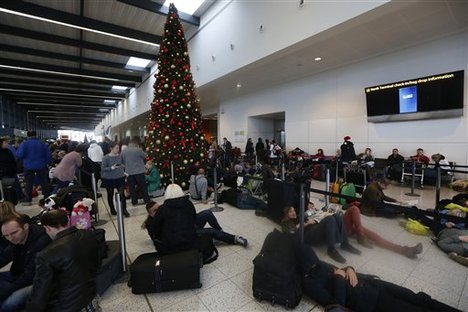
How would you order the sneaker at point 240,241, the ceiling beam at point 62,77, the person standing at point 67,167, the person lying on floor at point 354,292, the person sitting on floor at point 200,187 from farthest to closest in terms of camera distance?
1. the ceiling beam at point 62,77
2. the person sitting on floor at point 200,187
3. the person standing at point 67,167
4. the sneaker at point 240,241
5. the person lying on floor at point 354,292

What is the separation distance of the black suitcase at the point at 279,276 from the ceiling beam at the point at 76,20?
38.2 feet

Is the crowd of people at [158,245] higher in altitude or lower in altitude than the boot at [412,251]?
higher

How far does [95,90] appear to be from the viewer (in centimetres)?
2117

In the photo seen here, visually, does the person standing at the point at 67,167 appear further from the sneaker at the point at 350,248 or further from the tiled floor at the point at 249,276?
the sneaker at the point at 350,248

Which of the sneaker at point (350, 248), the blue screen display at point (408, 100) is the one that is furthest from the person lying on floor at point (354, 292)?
the blue screen display at point (408, 100)

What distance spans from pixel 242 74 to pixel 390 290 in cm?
930

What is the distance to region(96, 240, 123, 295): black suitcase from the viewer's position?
2.30 m

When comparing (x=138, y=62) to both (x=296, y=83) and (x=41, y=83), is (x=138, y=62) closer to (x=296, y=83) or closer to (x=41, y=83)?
(x=41, y=83)

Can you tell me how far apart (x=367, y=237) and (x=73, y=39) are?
1462 cm

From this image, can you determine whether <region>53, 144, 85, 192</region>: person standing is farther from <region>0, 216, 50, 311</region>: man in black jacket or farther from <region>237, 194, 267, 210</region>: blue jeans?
<region>237, 194, 267, 210</region>: blue jeans

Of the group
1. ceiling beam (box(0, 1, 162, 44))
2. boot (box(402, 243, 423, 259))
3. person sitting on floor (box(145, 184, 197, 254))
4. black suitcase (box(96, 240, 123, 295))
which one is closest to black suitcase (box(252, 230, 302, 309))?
person sitting on floor (box(145, 184, 197, 254))

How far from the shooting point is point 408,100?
24.9 feet

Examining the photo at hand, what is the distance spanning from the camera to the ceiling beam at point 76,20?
8.01 m

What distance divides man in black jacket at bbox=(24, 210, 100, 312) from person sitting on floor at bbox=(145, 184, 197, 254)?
0.76 metres
